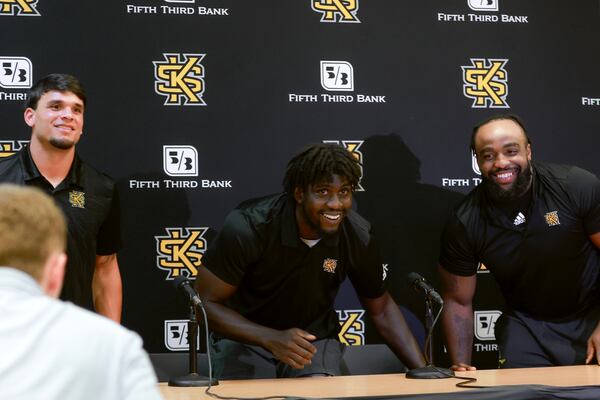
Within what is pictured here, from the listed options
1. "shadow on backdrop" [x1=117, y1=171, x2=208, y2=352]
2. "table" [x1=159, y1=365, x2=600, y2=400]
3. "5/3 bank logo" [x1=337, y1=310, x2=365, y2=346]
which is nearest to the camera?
"table" [x1=159, y1=365, x2=600, y2=400]

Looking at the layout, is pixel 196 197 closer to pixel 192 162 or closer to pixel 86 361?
pixel 192 162

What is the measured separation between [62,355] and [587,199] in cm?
333

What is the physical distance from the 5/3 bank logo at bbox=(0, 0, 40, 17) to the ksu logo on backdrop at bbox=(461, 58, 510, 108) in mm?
2449

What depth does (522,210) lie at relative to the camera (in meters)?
4.14

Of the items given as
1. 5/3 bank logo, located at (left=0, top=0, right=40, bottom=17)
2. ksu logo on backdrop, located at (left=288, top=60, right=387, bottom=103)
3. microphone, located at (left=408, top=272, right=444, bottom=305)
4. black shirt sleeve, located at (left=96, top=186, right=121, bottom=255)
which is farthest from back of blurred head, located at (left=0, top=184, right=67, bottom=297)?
ksu logo on backdrop, located at (left=288, top=60, right=387, bottom=103)

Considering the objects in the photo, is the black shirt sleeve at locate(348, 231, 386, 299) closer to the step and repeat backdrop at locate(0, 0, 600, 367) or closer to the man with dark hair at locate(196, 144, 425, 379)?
the man with dark hair at locate(196, 144, 425, 379)

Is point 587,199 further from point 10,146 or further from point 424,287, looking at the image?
point 10,146

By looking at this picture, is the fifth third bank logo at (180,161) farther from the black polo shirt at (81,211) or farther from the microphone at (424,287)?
the microphone at (424,287)

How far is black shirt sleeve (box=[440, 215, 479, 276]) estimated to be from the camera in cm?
416

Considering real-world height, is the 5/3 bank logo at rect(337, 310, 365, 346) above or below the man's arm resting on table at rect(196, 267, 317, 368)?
below

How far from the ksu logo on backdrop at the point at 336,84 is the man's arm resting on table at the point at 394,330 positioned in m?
1.22

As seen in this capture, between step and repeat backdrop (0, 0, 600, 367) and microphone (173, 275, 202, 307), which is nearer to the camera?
microphone (173, 275, 202, 307)

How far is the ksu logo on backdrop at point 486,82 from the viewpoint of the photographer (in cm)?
479

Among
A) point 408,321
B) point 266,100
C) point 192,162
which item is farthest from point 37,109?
point 408,321
